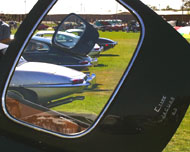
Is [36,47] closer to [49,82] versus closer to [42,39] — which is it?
[42,39]

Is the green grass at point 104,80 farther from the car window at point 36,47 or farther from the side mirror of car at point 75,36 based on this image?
the car window at point 36,47

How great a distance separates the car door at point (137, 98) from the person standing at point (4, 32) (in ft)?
2.42

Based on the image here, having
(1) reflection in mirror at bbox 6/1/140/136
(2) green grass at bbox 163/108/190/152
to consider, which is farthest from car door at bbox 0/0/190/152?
(2) green grass at bbox 163/108/190/152

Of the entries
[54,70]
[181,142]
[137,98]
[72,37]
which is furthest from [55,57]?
[181,142]

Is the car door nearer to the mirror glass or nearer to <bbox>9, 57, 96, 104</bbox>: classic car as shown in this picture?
<bbox>9, 57, 96, 104</bbox>: classic car

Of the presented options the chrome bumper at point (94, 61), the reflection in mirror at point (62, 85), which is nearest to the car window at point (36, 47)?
the reflection in mirror at point (62, 85)

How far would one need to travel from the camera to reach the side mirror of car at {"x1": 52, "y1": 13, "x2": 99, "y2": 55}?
1.67 m

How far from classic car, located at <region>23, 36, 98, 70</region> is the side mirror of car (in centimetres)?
3

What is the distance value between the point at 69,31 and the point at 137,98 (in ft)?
1.71

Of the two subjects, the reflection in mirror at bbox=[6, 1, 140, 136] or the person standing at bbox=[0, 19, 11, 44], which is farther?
the person standing at bbox=[0, 19, 11, 44]

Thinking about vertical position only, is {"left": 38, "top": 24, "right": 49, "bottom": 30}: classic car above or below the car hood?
above

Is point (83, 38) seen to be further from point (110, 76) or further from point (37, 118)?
point (37, 118)

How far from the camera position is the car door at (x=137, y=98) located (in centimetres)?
153

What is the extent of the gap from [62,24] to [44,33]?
0.11 metres
